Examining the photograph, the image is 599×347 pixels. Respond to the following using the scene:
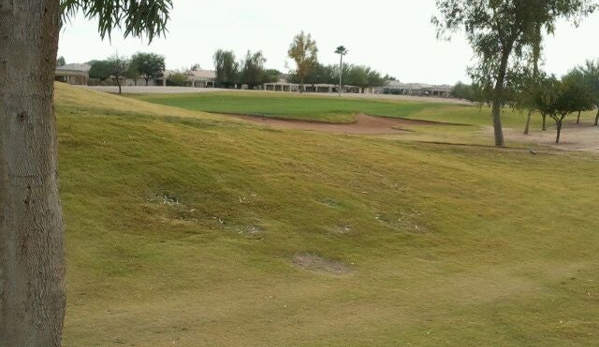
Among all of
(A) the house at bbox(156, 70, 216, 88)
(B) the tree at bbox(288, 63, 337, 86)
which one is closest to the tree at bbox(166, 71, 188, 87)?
(A) the house at bbox(156, 70, 216, 88)

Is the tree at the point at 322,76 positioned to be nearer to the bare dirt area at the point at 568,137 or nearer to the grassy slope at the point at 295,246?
the bare dirt area at the point at 568,137

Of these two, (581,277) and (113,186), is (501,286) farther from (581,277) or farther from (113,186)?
(113,186)

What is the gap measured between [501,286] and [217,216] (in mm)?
4963

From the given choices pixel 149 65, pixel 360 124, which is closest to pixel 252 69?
pixel 149 65

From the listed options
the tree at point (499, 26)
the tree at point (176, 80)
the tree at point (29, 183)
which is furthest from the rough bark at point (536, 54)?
the tree at point (176, 80)

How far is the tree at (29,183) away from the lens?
414cm

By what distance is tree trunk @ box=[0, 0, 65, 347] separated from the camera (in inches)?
163

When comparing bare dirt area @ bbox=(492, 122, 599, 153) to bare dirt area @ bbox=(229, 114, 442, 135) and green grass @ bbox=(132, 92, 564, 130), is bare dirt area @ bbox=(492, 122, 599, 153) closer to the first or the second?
green grass @ bbox=(132, 92, 564, 130)

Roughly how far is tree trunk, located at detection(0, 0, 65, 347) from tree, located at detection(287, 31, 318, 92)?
378 feet

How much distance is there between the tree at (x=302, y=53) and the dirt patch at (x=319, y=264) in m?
108

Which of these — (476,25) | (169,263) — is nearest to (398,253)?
(169,263)

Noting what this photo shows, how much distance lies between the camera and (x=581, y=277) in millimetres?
12477

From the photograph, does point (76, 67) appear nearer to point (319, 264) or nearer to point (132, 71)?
point (132, 71)

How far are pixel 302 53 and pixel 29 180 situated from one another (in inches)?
4595
